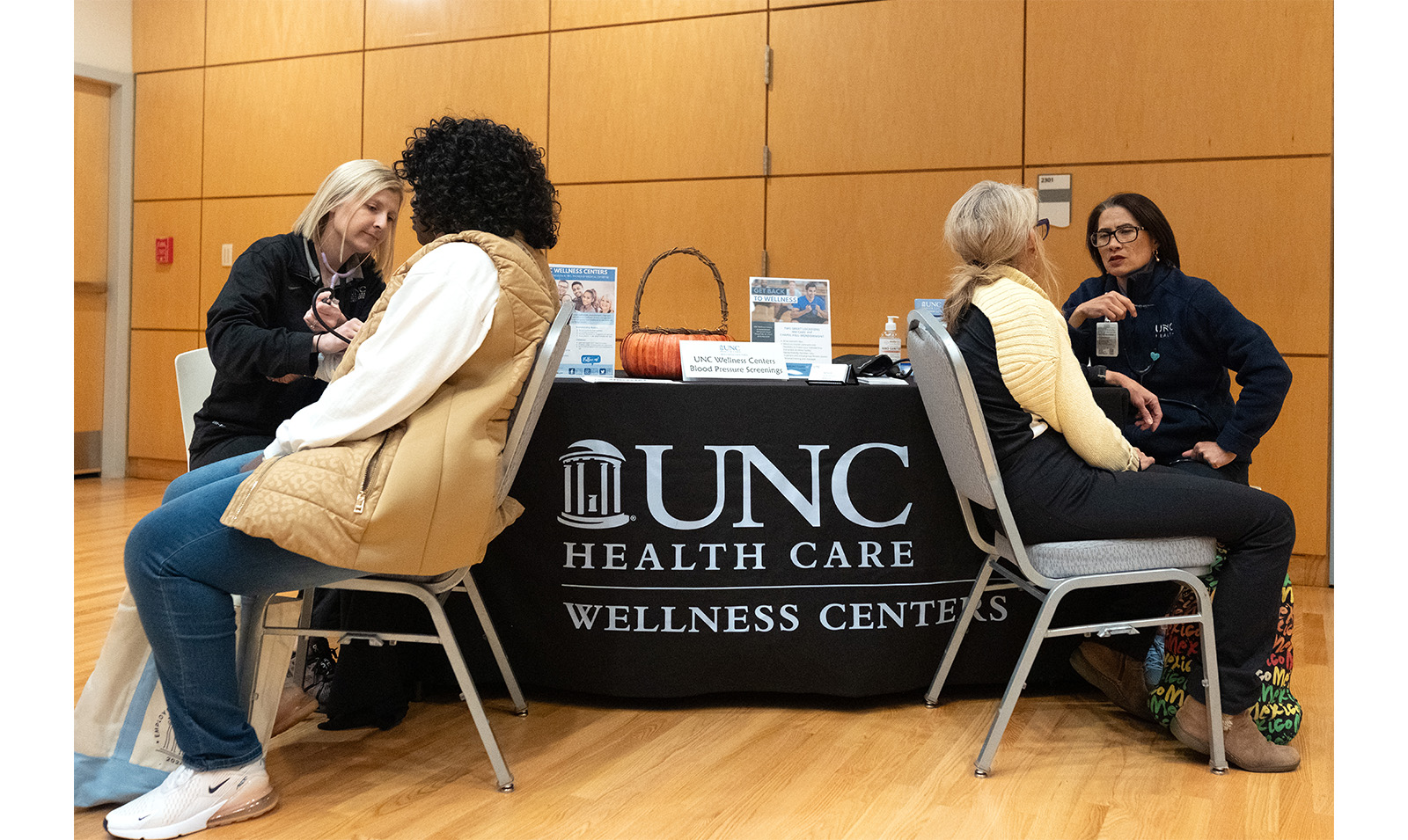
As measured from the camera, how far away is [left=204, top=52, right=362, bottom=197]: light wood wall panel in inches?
223

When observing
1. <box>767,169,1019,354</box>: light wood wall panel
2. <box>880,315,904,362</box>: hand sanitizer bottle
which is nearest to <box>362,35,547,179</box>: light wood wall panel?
<box>767,169,1019,354</box>: light wood wall panel

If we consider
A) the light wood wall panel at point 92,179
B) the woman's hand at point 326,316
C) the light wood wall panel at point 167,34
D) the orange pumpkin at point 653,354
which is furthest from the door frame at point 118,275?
the orange pumpkin at point 653,354

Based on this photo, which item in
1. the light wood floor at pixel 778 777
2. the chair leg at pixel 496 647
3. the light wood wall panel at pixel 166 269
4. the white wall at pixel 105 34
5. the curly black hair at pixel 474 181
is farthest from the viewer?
the light wood wall panel at pixel 166 269

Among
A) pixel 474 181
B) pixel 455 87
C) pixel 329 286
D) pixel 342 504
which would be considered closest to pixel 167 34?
pixel 455 87

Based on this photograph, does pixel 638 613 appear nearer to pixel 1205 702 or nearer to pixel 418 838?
pixel 418 838

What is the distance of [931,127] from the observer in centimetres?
456

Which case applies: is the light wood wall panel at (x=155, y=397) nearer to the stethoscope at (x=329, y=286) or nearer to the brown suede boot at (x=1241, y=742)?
the stethoscope at (x=329, y=286)

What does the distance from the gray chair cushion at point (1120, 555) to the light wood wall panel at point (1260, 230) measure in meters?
2.54

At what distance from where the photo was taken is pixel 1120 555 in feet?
6.43

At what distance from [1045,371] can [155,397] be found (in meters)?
6.02

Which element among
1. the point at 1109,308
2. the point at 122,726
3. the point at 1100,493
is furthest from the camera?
the point at 1109,308

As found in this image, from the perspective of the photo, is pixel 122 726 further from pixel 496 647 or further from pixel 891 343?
pixel 891 343

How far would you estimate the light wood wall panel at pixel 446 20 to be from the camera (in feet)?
17.1

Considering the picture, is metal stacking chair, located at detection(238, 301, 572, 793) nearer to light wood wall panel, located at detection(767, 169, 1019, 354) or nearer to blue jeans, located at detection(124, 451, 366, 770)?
blue jeans, located at detection(124, 451, 366, 770)
